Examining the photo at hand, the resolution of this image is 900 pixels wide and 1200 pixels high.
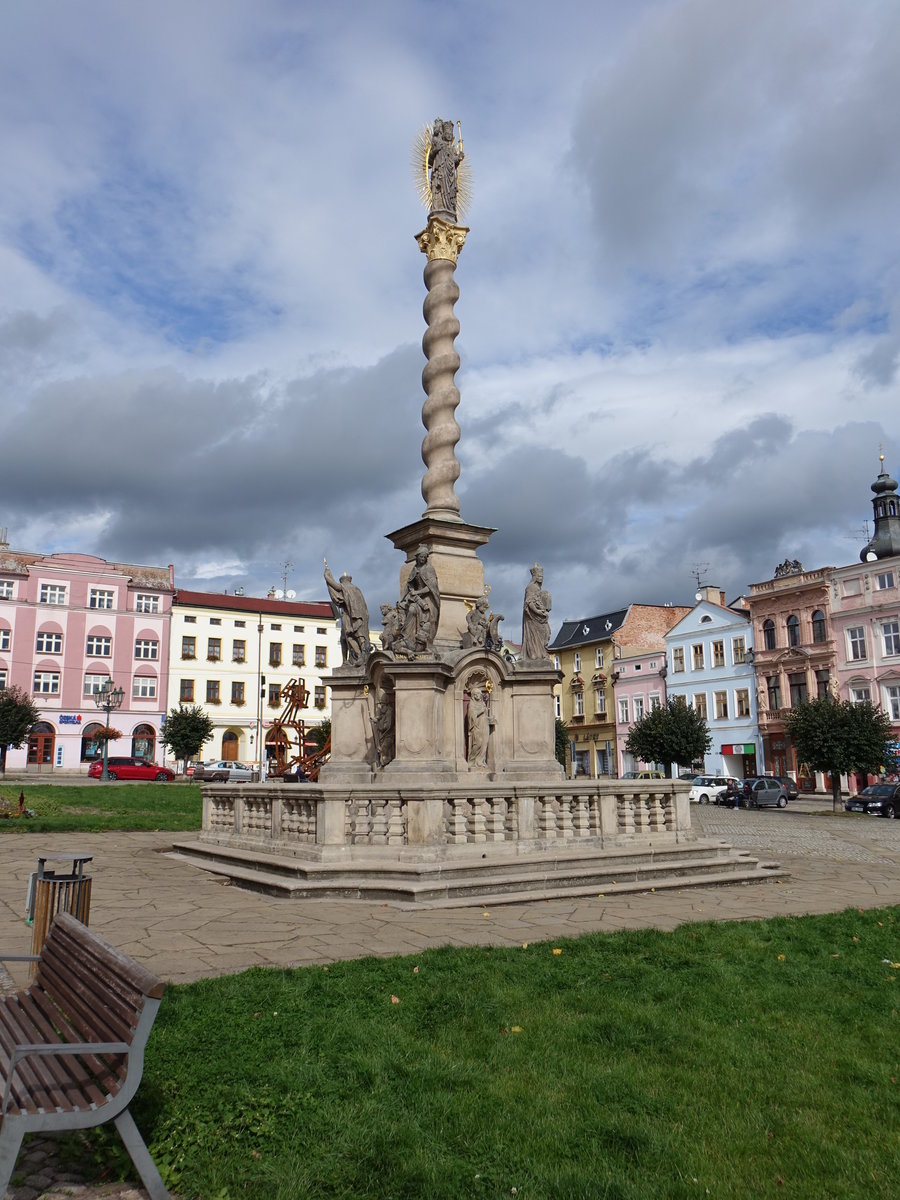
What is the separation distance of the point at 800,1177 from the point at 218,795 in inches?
503

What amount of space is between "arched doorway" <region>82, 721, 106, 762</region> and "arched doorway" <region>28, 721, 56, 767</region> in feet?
6.40

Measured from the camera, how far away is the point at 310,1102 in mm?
4363

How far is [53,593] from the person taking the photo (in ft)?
208

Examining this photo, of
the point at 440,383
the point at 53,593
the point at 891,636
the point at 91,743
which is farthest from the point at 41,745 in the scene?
the point at 440,383

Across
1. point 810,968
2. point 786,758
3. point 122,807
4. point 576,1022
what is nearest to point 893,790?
point 786,758

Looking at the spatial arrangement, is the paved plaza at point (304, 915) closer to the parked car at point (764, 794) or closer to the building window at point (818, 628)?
the parked car at point (764, 794)

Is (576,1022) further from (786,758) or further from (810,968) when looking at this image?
(786,758)

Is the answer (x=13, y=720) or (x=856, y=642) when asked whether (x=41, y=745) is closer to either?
(x=13, y=720)

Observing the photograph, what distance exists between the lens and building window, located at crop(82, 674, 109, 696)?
208 feet

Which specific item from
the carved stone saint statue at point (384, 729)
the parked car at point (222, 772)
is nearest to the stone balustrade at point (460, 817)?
the carved stone saint statue at point (384, 729)

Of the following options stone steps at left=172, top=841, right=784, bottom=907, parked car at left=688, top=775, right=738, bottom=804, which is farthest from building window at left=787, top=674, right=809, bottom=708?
stone steps at left=172, top=841, right=784, bottom=907

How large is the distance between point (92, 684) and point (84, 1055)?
210ft

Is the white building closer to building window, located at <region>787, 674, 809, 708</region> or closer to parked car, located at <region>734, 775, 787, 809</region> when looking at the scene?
building window, located at <region>787, 674, 809, 708</region>

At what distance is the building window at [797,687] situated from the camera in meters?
53.1
